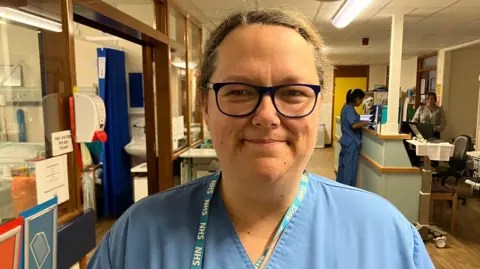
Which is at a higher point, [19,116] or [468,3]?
[468,3]

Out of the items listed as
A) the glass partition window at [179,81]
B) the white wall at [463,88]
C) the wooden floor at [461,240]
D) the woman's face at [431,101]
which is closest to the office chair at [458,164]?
the wooden floor at [461,240]

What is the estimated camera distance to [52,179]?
1.41 metres

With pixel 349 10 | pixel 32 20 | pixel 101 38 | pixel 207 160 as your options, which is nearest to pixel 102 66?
pixel 101 38

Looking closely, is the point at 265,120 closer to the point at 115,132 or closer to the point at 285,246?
the point at 285,246

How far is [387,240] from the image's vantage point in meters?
0.82

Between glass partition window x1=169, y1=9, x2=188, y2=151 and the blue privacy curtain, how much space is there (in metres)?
0.65

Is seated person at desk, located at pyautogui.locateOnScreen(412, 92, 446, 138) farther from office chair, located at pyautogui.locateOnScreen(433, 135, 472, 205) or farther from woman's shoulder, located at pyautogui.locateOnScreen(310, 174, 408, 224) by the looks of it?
woman's shoulder, located at pyautogui.locateOnScreen(310, 174, 408, 224)

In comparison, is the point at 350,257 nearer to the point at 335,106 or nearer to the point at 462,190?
the point at 462,190

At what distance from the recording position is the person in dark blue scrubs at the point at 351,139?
4.98 m

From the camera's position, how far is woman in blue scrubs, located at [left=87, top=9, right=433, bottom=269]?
2.41 feet

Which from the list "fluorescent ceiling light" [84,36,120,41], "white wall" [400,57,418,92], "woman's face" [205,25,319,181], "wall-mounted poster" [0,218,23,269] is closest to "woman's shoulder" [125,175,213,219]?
"woman's face" [205,25,319,181]

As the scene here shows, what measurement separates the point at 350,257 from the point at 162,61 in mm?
2558

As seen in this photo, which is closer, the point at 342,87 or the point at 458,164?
the point at 458,164

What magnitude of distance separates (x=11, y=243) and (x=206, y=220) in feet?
2.06
